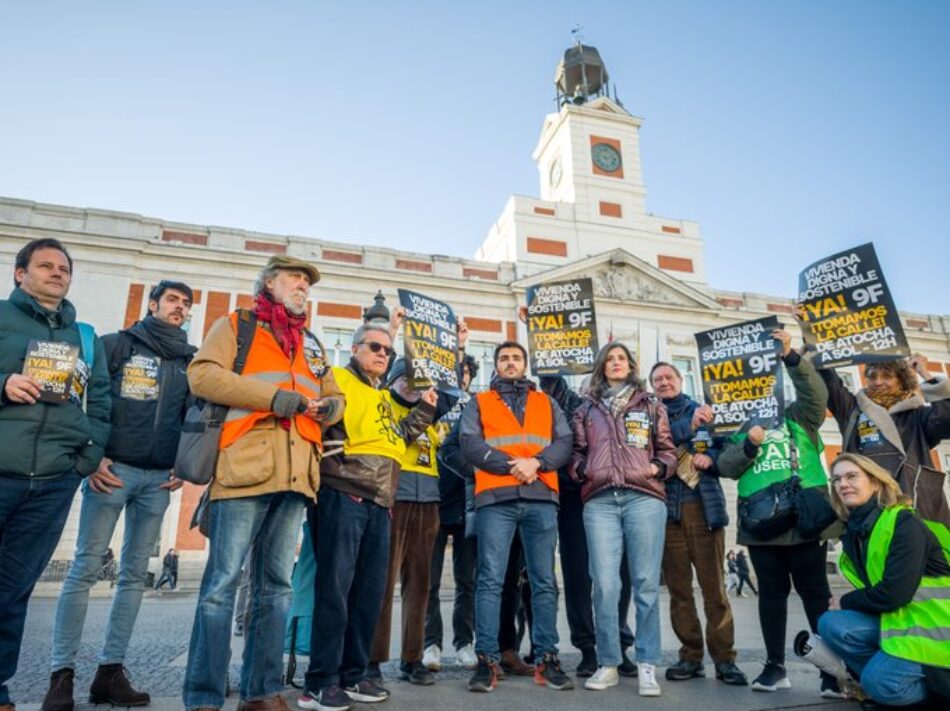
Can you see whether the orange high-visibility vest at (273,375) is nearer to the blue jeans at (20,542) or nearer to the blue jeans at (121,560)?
the blue jeans at (20,542)

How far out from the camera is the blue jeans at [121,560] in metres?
3.27

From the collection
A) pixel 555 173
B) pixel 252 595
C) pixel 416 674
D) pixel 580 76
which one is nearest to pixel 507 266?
pixel 555 173

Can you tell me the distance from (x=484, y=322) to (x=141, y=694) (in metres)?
19.3

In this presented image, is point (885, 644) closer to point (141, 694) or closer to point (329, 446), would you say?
point (329, 446)

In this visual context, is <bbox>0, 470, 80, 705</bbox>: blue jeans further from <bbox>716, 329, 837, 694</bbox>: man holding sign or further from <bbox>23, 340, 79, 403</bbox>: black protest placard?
<bbox>716, 329, 837, 694</bbox>: man holding sign

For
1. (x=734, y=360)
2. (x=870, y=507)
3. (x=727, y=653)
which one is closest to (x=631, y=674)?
(x=727, y=653)

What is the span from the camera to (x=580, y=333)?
5.78 meters

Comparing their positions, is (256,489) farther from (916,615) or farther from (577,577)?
(916,615)

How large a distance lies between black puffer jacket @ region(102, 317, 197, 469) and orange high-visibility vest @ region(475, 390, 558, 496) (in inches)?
76.4

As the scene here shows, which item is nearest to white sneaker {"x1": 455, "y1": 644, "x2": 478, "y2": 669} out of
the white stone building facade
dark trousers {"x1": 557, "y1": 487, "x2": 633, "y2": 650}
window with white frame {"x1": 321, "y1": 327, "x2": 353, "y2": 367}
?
dark trousers {"x1": 557, "y1": 487, "x2": 633, "y2": 650}

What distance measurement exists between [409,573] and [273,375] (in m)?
1.71

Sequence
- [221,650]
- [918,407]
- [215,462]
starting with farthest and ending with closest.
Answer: [918,407] < [215,462] < [221,650]

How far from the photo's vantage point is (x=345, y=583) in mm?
3305

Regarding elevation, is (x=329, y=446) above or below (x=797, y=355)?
below
